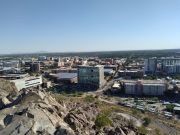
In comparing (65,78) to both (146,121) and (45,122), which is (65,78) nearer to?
(146,121)

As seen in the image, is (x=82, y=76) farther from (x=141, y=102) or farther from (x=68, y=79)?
(x=141, y=102)

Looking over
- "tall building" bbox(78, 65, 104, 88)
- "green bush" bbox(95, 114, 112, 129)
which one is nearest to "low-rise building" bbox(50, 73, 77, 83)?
"tall building" bbox(78, 65, 104, 88)

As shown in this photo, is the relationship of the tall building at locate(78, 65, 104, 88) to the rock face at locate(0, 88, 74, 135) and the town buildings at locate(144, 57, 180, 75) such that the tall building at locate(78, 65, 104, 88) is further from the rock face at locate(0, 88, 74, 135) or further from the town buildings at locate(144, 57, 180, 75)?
the rock face at locate(0, 88, 74, 135)

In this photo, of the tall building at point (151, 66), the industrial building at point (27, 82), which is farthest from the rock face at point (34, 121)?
the tall building at point (151, 66)

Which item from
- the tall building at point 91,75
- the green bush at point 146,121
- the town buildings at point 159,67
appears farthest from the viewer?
the town buildings at point 159,67

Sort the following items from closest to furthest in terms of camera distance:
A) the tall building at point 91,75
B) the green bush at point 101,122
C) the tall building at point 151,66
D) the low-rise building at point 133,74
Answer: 1. the green bush at point 101,122
2. the tall building at point 91,75
3. the low-rise building at point 133,74
4. the tall building at point 151,66

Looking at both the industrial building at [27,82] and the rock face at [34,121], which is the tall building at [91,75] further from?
the rock face at [34,121]

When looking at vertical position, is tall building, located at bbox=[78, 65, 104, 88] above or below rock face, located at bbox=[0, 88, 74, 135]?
below

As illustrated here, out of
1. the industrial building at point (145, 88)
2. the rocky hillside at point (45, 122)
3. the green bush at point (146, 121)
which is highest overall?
the rocky hillside at point (45, 122)
